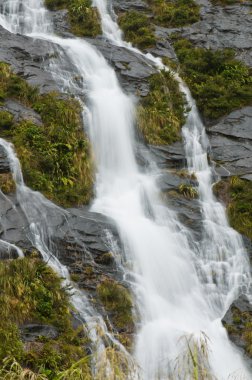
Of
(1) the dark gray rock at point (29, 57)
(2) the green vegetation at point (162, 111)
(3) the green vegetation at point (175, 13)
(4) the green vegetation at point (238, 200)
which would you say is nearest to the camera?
(4) the green vegetation at point (238, 200)

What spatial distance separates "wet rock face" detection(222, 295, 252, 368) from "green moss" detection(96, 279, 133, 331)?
2294 millimetres

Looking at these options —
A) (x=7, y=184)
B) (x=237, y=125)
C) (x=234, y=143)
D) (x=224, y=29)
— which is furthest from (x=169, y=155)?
(x=224, y=29)

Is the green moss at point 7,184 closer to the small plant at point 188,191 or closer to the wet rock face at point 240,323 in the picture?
the small plant at point 188,191

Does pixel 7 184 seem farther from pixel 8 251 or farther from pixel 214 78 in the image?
pixel 214 78

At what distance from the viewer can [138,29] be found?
70.6 ft

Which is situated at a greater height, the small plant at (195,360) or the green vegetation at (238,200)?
the small plant at (195,360)

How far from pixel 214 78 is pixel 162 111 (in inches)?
130

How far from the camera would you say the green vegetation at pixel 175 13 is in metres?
22.5

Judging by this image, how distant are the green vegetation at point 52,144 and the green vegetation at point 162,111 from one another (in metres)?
2.36

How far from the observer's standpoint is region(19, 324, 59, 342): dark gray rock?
8.76 meters

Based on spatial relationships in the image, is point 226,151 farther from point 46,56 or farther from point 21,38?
point 21,38

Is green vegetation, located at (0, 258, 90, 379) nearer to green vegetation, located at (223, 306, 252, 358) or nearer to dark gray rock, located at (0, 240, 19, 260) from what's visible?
dark gray rock, located at (0, 240, 19, 260)

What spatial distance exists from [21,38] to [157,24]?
6946 millimetres

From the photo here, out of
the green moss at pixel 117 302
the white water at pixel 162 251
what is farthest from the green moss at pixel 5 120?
the green moss at pixel 117 302
